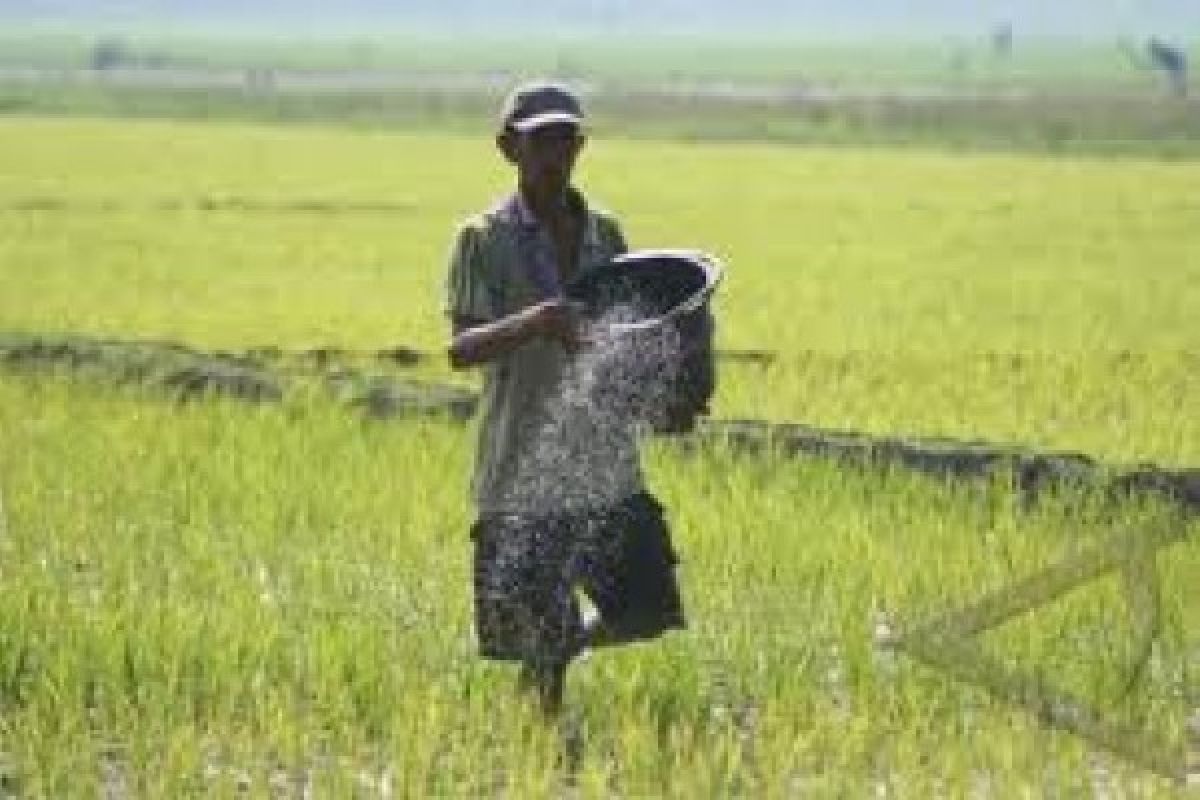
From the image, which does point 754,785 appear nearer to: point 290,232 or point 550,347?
point 550,347

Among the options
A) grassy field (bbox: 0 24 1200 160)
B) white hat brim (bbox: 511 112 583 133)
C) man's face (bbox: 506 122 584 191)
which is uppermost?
white hat brim (bbox: 511 112 583 133)

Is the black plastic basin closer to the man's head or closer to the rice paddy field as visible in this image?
the man's head

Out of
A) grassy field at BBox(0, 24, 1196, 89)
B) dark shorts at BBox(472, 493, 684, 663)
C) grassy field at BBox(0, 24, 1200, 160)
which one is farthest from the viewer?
grassy field at BBox(0, 24, 1196, 89)

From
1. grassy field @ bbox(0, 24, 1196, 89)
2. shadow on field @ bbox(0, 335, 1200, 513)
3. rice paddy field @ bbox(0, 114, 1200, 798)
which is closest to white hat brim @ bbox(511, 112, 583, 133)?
rice paddy field @ bbox(0, 114, 1200, 798)

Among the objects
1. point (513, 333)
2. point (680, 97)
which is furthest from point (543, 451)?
point (680, 97)

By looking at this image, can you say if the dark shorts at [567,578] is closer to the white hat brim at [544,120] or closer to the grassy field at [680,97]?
the white hat brim at [544,120]

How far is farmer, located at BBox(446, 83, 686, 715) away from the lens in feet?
13.0

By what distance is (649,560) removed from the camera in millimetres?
4211

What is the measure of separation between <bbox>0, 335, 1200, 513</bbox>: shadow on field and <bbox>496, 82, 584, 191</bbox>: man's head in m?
2.91

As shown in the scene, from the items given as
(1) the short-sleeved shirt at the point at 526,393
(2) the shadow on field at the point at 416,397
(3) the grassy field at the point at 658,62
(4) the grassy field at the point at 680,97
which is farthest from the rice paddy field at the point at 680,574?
(3) the grassy field at the point at 658,62

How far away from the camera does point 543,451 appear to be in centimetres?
400

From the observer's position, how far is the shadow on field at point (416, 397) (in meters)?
6.59

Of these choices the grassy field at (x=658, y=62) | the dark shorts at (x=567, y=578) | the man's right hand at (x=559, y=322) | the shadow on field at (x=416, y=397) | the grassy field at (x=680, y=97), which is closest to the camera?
the man's right hand at (x=559, y=322)

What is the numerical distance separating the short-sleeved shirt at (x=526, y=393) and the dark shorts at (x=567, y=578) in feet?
0.21
